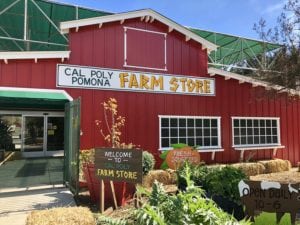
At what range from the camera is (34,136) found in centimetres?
1669

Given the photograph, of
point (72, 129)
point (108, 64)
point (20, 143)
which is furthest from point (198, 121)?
point (20, 143)

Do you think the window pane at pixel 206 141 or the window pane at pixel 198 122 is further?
the window pane at pixel 206 141

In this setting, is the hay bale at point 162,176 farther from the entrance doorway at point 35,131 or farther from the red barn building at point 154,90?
the entrance doorway at point 35,131

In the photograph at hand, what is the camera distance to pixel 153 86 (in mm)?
12086

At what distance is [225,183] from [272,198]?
1903mm

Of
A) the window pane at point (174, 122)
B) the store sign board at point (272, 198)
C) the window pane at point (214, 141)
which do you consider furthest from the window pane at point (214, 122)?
the store sign board at point (272, 198)

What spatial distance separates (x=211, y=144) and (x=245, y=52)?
31.5ft

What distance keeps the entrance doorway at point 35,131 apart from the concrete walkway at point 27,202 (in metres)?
7.99

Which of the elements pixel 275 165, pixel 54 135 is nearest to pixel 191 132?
pixel 275 165

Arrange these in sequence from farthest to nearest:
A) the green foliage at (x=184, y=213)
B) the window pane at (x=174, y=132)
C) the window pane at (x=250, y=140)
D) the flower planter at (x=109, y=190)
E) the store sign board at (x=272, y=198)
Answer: the window pane at (x=250, y=140), the window pane at (x=174, y=132), the flower planter at (x=109, y=190), the store sign board at (x=272, y=198), the green foliage at (x=184, y=213)

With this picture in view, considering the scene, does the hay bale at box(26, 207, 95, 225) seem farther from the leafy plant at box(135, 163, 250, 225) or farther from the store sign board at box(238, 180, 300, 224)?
the store sign board at box(238, 180, 300, 224)

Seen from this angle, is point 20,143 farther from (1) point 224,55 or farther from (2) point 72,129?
(1) point 224,55

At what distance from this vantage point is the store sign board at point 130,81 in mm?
10656

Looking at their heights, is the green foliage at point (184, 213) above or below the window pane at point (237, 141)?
below
